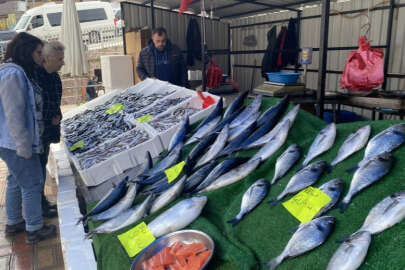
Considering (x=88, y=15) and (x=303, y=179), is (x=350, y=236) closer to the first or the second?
(x=303, y=179)

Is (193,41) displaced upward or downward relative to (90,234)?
upward

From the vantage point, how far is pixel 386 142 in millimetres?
1663

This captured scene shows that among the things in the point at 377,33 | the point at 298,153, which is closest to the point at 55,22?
the point at 377,33

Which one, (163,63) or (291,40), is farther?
(291,40)

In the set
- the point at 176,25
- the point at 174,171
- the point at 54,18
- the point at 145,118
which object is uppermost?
the point at 54,18

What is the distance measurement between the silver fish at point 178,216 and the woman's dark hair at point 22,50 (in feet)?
7.49

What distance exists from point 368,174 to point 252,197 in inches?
23.9

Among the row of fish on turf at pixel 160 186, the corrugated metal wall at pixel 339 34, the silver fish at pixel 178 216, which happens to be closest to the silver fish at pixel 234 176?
the row of fish on turf at pixel 160 186

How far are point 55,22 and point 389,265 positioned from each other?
721 inches

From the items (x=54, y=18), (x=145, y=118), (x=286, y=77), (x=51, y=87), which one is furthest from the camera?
(x=54, y=18)

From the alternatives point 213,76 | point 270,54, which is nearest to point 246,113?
point 213,76

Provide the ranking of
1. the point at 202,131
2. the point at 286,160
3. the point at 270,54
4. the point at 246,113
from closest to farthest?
the point at 286,160, the point at 246,113, the point at 202,131, the point at 270,54

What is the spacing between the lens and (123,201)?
2211 millimetres

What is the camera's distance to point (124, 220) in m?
2.03
